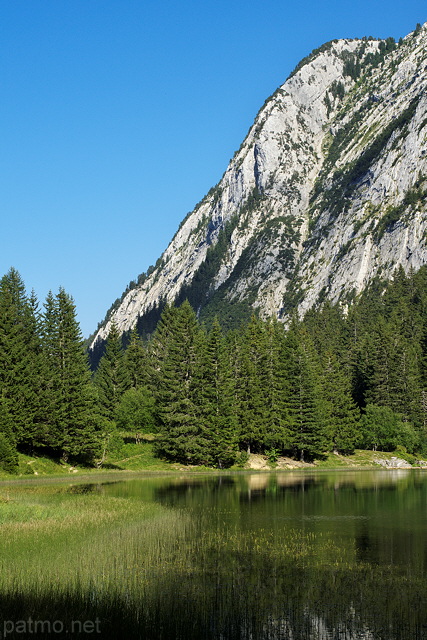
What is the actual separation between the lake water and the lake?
0.07m

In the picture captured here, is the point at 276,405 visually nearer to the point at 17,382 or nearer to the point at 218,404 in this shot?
the point at 218,404

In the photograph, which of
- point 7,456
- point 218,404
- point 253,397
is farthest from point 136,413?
point 7,456

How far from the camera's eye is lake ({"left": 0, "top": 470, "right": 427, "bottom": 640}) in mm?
18688

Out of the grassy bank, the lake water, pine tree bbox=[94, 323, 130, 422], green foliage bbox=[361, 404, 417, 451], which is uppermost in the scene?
pine tree bbox=[94, 323, 130, 422]

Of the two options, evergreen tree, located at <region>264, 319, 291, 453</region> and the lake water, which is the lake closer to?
the lake water

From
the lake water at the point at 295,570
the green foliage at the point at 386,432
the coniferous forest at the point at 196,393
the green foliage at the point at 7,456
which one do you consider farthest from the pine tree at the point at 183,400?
the green foliage at the point at 386,432

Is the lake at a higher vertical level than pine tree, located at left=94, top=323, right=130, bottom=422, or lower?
lower

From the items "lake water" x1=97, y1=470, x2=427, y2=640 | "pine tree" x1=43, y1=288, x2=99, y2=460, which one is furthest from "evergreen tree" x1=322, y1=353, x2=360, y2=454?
"lake water" x1=97, y1=470, x2=427, y2=640

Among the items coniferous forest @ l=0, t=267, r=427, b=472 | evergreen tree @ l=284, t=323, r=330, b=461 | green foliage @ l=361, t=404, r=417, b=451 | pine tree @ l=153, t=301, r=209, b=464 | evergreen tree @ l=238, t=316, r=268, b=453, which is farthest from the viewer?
green foliage @ l=361, t=404, r=417, b=451

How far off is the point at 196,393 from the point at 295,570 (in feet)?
211

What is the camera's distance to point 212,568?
26.0m

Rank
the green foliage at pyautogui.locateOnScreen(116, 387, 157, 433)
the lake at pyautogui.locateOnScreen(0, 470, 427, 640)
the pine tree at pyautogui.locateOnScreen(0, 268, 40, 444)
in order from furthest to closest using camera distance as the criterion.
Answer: the green foliage at pyautogui.locateOnScreen(116, 387, 157, 433) < the pine tree at pyautogui.locateOnScreen(0, 268, 40, 444) < the lake at pyautogui.locateOnScreen(0, 470, 427, 640)

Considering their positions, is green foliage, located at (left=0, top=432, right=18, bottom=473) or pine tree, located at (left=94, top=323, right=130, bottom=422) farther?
pine tree, located at (left=94, top=323, right=130, bottom=422)

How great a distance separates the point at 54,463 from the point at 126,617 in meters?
56.8
